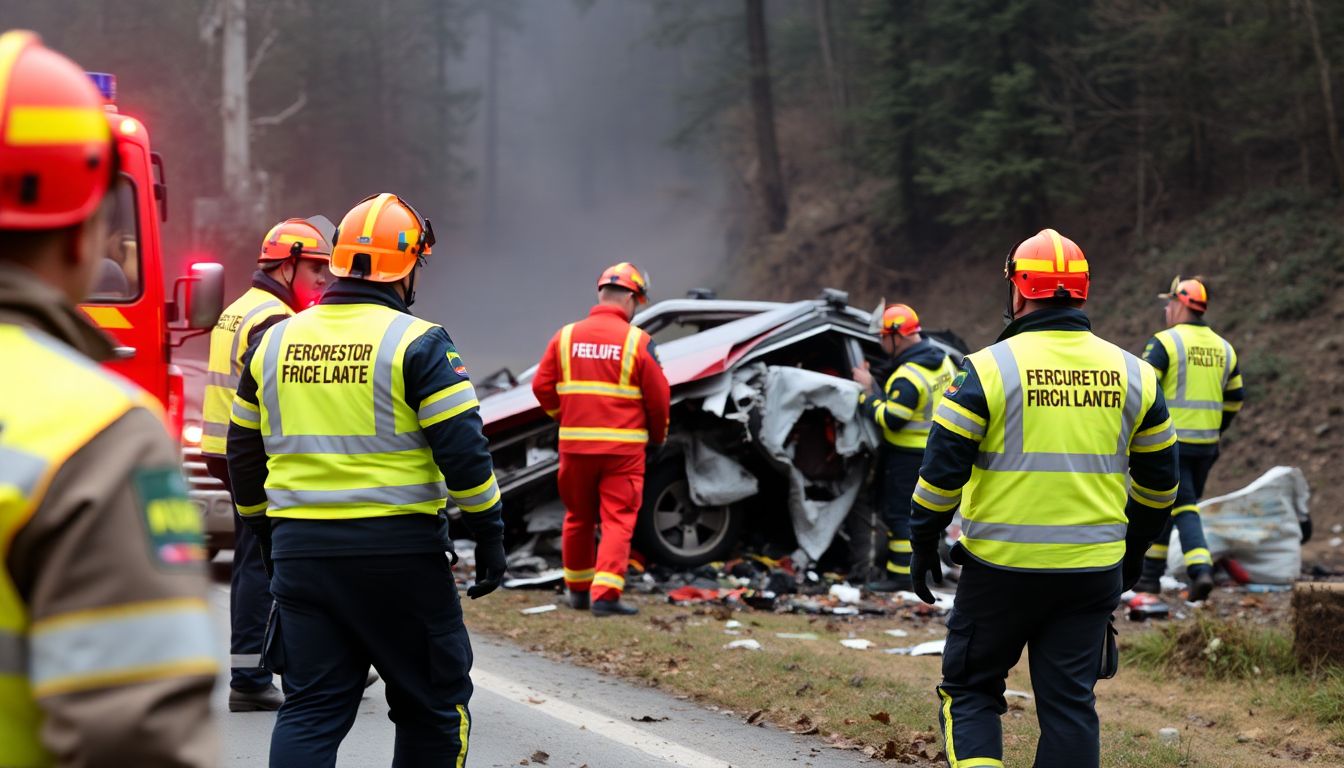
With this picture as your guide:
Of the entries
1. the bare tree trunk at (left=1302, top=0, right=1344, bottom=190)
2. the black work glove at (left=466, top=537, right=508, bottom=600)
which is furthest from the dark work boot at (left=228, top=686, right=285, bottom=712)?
the bare tree trunk at (left=1302, top=0, right=1344, bottom=190)

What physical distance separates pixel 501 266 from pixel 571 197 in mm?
12128

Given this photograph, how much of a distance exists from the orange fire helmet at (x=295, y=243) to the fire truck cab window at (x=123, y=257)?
870 mm

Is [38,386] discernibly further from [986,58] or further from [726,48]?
[726,48]

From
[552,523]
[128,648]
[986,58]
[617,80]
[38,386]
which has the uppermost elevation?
[617,80]

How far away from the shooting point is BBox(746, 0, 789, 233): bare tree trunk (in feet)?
95.0

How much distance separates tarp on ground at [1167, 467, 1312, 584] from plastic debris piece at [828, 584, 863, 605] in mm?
2274

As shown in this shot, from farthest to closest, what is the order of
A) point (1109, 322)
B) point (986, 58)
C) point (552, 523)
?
point (986, 58)
point (1109, 322)
point (552, 523)

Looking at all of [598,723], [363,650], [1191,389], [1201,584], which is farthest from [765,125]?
[363,650]

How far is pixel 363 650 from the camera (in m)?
3.88

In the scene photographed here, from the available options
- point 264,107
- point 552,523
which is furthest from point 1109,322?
point 264,107

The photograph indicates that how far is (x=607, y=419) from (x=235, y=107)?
19.3 metres

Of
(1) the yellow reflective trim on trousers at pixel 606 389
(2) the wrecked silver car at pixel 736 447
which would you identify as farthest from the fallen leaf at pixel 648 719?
(2) the wrecked silver car at pixel 736 447

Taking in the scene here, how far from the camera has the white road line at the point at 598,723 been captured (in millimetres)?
5293

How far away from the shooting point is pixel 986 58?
886 inches
